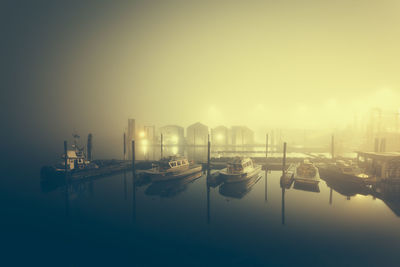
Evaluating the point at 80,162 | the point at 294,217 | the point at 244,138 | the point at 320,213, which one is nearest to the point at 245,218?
the point at 294,217

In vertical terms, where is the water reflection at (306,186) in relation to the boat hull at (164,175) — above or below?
below

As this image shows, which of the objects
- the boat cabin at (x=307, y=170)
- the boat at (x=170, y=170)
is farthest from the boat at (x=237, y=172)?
the boat cabin at (x=307, y=170)

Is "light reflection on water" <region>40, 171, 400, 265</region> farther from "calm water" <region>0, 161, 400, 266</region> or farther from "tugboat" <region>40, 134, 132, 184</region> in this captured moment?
"tugboat" <region>40, 134, 132, 184</region>

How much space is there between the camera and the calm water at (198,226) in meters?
13.1

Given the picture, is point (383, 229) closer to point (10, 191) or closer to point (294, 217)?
point (294, 217)

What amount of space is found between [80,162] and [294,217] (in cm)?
3651

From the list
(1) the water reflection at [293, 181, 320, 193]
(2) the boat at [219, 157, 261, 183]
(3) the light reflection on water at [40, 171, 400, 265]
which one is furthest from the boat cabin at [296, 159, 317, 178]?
(2) the boat at [219, 157, 261, 183]

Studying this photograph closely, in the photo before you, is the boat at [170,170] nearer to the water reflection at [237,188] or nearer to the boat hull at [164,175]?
the boat hull at [164,175]

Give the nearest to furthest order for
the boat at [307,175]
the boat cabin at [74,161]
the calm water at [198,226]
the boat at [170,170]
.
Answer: the calm water at [198,226]
the boat at [307,175]
the boat at [170,170]
the boat cabin at [74,161]

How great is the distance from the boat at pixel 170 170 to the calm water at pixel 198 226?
6.39 ft

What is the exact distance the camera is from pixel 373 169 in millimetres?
31594

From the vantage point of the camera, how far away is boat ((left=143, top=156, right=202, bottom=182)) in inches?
1175

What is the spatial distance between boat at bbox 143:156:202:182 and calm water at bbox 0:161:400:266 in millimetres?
1948

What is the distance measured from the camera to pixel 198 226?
1730 cm
